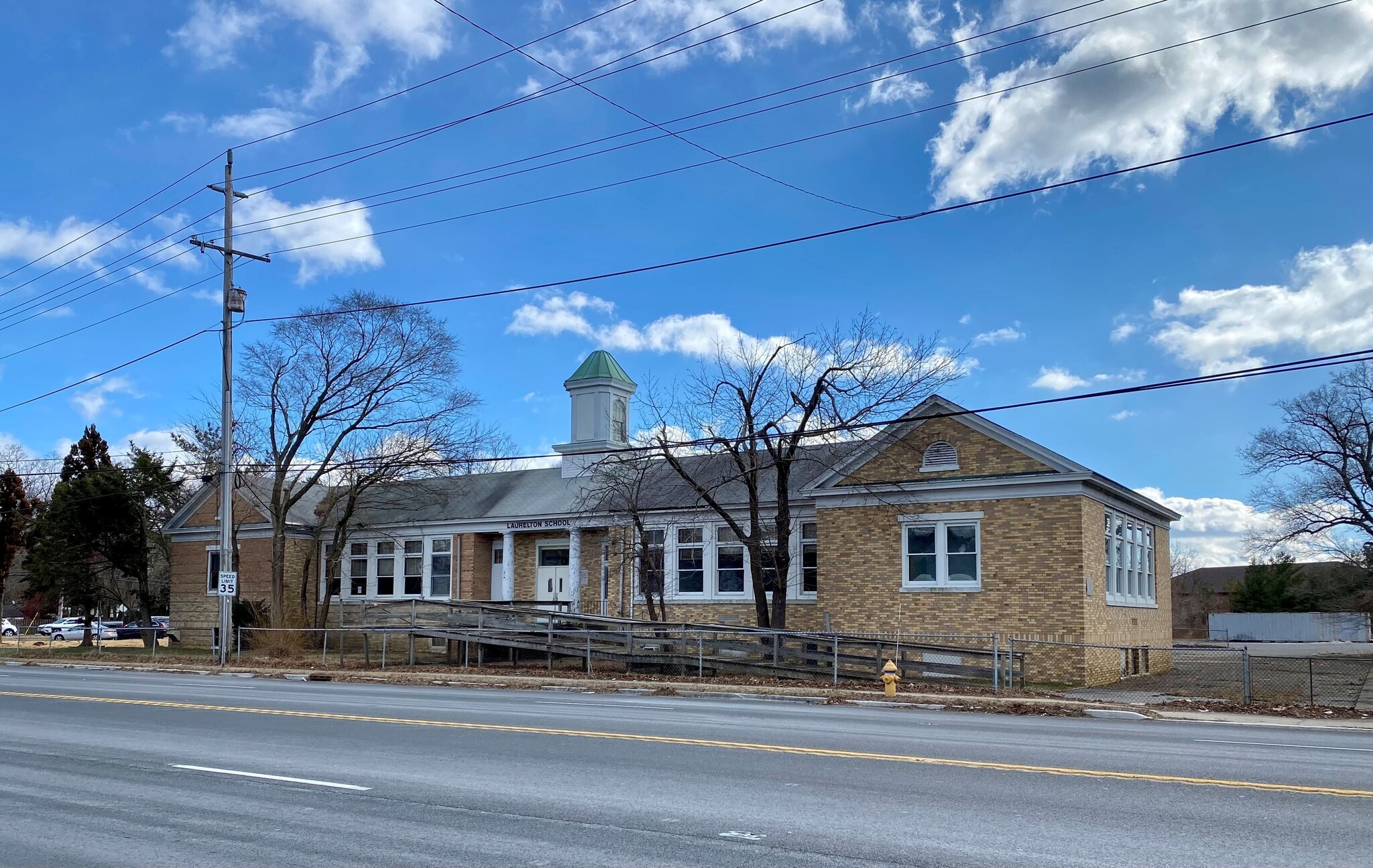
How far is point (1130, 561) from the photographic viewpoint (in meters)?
30.0

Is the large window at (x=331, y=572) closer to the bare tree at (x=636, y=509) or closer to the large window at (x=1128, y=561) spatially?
the bare tree at (x=636, y=509)

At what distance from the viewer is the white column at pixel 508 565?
118 ft

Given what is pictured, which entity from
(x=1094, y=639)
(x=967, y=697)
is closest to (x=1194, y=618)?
(x=1094, y=639)

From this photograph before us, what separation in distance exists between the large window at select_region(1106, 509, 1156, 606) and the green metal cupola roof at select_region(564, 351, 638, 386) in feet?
53.4

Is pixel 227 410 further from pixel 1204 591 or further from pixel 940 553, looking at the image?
pixel 1204 591

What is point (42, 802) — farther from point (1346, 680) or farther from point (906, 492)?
point (1346, 680)

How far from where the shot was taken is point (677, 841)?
7.30m

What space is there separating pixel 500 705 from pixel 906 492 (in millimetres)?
12814

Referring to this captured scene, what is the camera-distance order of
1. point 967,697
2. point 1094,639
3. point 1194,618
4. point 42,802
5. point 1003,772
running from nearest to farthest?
point 42,802 < point 1003,772 < point 967,697 < point 1094,639 < point 1194,618

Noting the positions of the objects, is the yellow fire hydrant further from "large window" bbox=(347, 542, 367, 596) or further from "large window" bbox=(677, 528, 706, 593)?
"large window" bbox=(347, 542, 367, 596)

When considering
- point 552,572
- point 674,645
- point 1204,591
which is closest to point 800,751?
point 674,645

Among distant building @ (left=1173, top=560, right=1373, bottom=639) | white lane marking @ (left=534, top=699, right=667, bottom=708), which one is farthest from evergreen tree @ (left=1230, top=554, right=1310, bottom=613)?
white lane marking @ (left=534, top=699, right=667, bottom=708)

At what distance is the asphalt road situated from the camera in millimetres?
7164

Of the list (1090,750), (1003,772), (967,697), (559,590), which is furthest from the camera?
(559,590)
